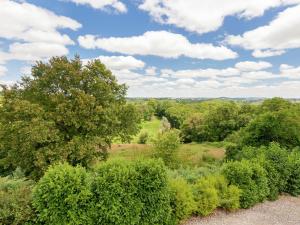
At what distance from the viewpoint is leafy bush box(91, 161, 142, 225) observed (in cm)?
756

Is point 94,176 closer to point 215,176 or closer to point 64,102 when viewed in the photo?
point 215,176

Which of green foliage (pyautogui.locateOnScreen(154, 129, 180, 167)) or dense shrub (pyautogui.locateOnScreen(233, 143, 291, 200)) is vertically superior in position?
dense shrub (pyautogui.locateOnScreen(233, 143, 291, 200))

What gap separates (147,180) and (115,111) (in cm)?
1351

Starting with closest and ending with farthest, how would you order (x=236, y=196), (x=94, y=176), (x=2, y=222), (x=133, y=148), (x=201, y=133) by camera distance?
1. (x=2, y=222)
2. (x=94, y=176)
3. (x=236, y=196)
4. (x=133, y=148)
5. (x=201, y=133)

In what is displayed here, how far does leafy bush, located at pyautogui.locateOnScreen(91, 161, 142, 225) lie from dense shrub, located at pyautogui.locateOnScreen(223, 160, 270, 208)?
14.7ft

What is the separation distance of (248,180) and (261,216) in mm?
1358

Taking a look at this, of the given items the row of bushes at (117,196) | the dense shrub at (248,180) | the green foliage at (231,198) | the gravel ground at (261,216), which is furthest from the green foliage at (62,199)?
the dense shrub at (248,180)

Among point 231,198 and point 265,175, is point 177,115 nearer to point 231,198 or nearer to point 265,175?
point 265,175

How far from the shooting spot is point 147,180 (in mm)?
8180

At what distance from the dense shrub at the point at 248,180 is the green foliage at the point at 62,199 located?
5846 mm

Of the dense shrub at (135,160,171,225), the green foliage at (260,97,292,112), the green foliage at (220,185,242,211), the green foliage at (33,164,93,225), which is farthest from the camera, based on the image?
the green foliage at (260,97,292,112)

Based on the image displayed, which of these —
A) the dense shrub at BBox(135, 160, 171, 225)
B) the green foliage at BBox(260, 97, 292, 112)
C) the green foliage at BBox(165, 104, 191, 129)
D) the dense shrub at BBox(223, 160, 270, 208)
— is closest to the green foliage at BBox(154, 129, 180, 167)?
the dense shrub at BBox(223, 160, 270, 208)

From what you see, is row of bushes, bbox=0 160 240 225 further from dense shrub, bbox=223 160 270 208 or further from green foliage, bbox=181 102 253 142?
green foliage, bbox=181 102 253 142

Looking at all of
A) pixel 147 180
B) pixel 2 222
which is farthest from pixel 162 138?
pixel 2 222
